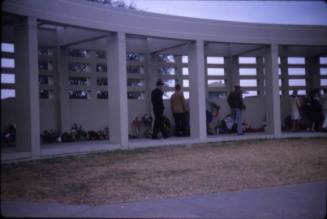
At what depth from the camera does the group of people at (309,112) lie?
39.1ft

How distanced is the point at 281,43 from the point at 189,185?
8.25 meters

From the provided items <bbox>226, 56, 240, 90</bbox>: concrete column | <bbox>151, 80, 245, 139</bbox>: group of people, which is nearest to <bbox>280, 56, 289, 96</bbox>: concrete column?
<bbox>151, 80, 245, 139</bbox>: group of people

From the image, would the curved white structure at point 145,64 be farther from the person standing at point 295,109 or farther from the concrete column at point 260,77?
the person standing at point 295,109

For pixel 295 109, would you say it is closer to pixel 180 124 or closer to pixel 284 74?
pixel 284 74

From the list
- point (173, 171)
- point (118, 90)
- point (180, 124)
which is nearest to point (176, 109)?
point (180, 124)

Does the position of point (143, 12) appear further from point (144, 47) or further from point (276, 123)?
point (276, 123)

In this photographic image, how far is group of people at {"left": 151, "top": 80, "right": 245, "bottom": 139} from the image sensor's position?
11148 mm

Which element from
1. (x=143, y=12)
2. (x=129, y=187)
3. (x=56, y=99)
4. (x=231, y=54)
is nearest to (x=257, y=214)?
(x=129, y=187)

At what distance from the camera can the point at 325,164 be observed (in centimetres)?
685

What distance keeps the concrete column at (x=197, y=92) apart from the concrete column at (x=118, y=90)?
249 centimetres

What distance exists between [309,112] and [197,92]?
4433 millimetres

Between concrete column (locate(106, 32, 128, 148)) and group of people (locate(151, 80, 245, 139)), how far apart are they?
1824 mm

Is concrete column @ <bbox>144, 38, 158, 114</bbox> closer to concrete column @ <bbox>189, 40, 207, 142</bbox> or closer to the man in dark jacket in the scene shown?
the man in dark jacket

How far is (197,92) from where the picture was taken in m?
11.0
